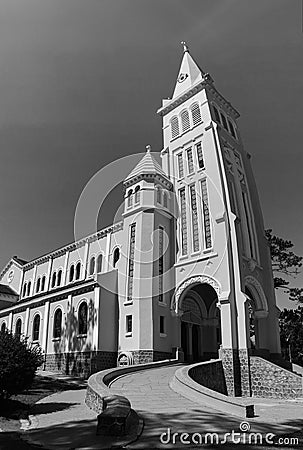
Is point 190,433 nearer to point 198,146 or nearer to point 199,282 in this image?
point 199,282

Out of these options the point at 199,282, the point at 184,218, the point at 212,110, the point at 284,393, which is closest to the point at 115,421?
the point at 284,393

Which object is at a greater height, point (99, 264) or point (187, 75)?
point (187, 75)

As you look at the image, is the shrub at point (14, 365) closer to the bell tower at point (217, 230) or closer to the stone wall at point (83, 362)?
the stone wall at point (83, 362)

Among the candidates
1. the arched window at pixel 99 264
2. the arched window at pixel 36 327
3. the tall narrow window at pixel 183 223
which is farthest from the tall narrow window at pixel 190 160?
the arched window at pixel 36 327

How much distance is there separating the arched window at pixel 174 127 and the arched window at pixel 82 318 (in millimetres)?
15606

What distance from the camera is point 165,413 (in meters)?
10.5

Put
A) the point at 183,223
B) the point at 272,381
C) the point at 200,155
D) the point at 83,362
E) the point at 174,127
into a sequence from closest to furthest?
the point at 272,381
the point at 83,362
the point at 183,223
the point at 200,155
the point at 174,127

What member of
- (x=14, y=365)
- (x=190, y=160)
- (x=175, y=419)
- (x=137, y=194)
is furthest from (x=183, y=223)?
(x=175, y=419)

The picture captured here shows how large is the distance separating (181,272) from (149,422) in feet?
54.0

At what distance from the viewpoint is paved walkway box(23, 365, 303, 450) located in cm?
790

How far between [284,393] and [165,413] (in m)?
11.8

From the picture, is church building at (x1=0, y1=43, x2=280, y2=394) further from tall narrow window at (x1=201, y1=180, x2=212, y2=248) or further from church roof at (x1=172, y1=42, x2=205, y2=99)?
church roof at (x1=172, y1=42, x2=205, y2=99)

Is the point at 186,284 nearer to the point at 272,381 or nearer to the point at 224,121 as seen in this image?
the point at 272,381

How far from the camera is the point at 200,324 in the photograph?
91.7ft
